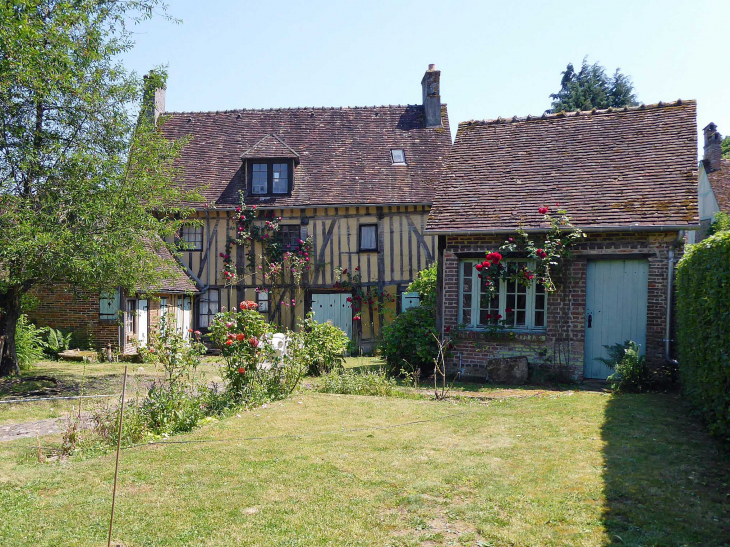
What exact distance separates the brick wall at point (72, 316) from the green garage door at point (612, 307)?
37.5ft

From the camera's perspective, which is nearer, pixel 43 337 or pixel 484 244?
pixel 484 244

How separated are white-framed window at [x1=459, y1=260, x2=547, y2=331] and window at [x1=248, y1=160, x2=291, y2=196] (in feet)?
28.7

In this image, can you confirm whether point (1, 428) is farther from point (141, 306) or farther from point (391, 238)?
point (391, 238)

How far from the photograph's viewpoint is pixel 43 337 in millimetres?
15492

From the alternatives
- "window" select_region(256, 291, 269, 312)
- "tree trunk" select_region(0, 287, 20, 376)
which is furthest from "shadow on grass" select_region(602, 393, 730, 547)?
"window" select_region(256, 291, 269, 312)

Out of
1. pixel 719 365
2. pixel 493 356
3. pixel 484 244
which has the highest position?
pixel 484 244

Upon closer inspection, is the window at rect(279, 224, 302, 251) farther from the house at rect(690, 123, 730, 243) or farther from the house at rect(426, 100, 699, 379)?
the house at rect(690, 123, 730, 243)

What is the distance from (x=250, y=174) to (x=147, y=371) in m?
7.43

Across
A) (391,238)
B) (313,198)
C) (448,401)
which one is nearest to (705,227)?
(391,238)

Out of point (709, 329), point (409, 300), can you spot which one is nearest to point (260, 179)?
point (409, 300)

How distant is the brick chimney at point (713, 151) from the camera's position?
25844 millimetres

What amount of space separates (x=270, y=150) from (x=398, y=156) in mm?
3975

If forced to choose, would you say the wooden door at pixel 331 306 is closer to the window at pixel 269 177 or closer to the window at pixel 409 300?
the window at pixel 409 300

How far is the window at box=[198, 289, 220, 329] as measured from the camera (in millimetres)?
18219
